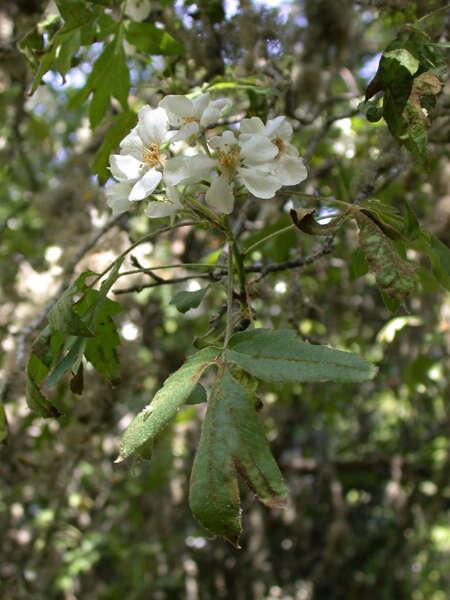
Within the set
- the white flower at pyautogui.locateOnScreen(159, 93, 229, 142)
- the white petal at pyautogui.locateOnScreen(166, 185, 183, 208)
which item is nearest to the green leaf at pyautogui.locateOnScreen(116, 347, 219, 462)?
the white petal at pyautogui.locateOnScreen(166, 185, 183, 208)

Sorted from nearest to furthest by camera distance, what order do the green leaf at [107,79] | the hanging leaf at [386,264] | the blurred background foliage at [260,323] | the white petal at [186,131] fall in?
the hanging leaf at [386,264] < the white petal at [186,131] < the green leaf at [107,79] < the blurred background foliage at [260,323]

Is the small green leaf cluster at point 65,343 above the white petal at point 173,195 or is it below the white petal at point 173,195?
below

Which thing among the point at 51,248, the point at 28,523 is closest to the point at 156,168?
the point at 51,248

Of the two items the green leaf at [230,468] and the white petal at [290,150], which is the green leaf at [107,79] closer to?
the white petal at [290,150]

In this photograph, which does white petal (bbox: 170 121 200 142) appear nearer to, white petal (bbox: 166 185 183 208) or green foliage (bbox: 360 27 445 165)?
white petal (bbox: 166 185 183 208)

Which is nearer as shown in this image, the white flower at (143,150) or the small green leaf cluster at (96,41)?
the white flower at (143,150)

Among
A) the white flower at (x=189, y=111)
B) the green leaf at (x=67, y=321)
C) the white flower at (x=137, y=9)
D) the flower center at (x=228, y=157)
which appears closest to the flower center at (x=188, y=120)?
the white flower at (x=189, y=111)
